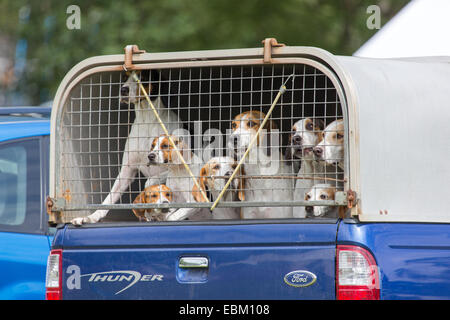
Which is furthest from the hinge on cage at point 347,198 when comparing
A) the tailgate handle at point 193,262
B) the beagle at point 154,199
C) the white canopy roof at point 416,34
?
the white canopy roof at point 416,34

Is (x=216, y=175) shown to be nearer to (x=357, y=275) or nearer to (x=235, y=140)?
(x=235, y=140)

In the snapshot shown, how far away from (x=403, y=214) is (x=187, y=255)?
1.22 metres

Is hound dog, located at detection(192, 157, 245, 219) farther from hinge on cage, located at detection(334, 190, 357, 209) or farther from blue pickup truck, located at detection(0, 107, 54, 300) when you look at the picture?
blue pickup truck, located at detection(0, 107, 54, 300)

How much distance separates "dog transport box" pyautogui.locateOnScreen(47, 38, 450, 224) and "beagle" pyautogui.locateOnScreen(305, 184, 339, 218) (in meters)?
0.03

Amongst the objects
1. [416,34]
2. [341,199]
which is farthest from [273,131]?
[416,34]

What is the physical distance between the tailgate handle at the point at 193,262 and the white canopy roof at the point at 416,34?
243 cm

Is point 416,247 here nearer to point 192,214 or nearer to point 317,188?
point 317,188

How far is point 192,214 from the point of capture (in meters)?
5.74

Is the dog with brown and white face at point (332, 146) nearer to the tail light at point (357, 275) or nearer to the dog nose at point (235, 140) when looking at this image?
the dog nose at point (235, 140)

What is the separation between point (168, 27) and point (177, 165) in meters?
8.62

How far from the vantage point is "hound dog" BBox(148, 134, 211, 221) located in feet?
18.0

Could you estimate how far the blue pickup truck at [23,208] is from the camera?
6012mm

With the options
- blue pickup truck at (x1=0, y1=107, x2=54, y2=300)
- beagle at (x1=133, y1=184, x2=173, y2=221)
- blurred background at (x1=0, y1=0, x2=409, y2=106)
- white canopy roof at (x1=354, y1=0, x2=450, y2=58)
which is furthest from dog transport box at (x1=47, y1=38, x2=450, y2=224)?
blurred background at (x1=0, y1=0, x2=409, y2=106)
